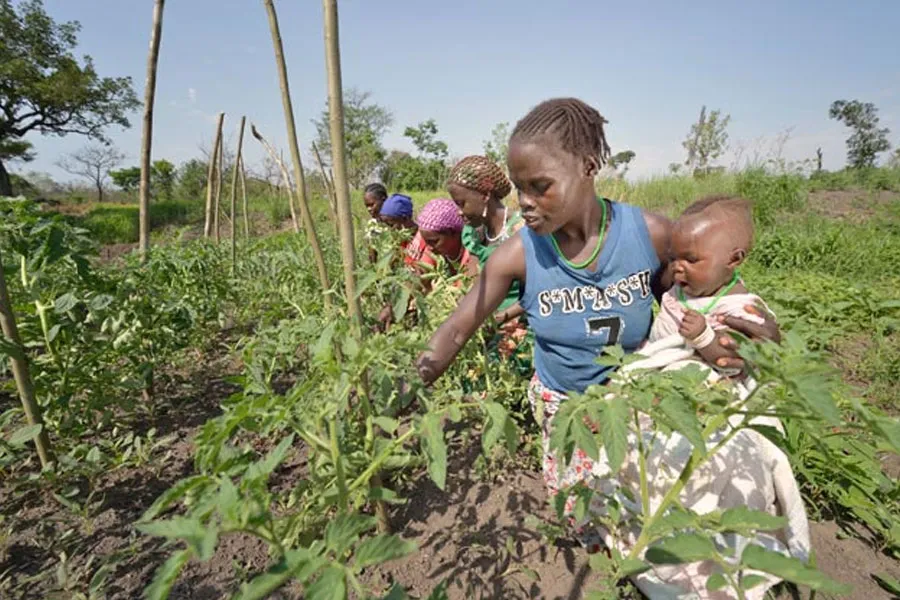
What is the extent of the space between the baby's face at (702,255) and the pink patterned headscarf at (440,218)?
120 cm

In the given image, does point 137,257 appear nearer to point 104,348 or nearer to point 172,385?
point 172,385

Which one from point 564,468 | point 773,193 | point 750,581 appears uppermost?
point 773,193

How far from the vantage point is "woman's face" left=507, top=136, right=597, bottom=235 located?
1.19 m

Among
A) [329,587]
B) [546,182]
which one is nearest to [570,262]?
[546,182]

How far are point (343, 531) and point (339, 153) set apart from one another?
0.80m

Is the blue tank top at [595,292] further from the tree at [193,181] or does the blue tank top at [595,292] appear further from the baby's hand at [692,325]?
the tree at [193,181]

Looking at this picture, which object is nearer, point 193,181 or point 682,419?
point 682,419

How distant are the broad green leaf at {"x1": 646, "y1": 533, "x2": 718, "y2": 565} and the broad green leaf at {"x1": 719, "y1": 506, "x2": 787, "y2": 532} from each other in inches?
3.3

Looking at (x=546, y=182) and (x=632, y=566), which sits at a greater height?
(x=546, y=182)

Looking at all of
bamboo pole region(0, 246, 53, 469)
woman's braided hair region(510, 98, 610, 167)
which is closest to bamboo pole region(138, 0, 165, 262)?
bamboo pole region(0, 246, 53, 469)

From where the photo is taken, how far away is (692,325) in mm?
1186

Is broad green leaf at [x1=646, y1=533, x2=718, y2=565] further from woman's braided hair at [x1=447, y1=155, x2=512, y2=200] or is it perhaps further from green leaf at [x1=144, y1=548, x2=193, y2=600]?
woman's braided hair at [x1=447, y1=155, x2=512, y2=200]

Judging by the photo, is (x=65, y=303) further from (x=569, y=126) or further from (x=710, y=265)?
(x=710, y=265)

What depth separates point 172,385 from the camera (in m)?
2.63
